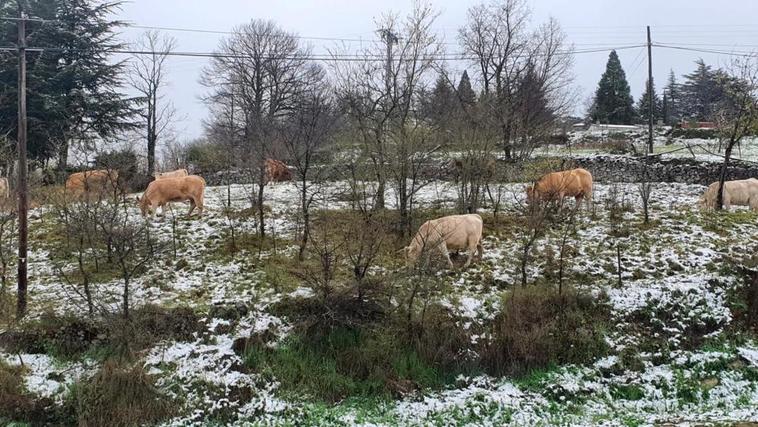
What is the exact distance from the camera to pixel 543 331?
10.4m

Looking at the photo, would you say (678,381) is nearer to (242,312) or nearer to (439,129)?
(242,312)

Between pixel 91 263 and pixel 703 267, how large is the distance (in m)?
14.9

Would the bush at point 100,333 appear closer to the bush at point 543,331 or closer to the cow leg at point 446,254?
the cow leg at point 446,254

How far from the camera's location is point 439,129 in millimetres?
17484

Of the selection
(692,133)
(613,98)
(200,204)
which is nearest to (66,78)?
(200,204)

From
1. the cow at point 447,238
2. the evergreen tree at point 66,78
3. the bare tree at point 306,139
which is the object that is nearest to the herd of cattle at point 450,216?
the cow at point 447,238

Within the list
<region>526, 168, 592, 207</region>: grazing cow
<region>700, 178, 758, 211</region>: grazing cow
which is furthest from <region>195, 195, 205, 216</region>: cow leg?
<region>700, 178, 758, 211</region>: grazing cow

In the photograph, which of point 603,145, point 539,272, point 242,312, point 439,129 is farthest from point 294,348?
point 603,145

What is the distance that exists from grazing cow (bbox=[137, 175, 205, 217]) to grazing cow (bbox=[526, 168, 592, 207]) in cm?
1008

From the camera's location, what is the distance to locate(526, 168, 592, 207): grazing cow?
15.2 metres

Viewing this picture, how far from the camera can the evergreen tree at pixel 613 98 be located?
5150 centimetres

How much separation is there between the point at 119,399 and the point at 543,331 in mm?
7717

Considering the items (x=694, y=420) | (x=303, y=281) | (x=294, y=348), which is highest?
(x=303, y=281)

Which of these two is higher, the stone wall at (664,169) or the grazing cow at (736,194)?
the stone wall at (664,169)
